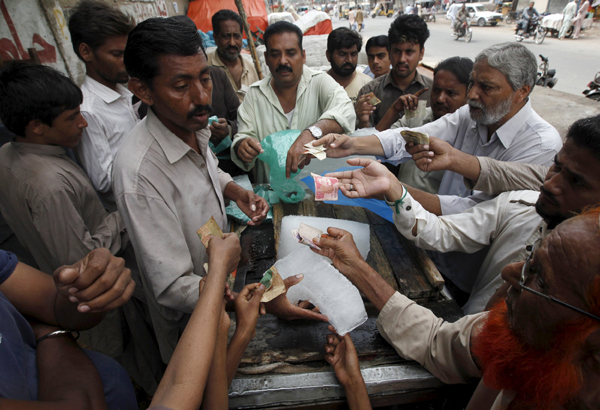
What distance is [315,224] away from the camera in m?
1.94

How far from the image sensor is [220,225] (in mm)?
1922

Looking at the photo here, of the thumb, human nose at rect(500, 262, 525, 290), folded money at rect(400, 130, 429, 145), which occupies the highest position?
folded money at rect(400, 130, 429, 145)

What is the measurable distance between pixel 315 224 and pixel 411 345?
0.89 metres

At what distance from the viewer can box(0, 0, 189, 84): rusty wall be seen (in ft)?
8.94

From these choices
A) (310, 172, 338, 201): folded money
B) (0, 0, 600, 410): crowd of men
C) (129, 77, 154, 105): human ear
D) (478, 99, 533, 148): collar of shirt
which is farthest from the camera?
(478, 99, 533, 148): collar of shirt

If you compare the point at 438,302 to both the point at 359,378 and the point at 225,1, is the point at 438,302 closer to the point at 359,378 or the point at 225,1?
the point at 359,378

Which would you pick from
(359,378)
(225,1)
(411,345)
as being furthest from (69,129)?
(225,1)

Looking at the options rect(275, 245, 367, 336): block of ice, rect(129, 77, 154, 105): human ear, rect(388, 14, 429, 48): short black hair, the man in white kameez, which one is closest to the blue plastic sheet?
rect(275, 245, 367, 336): block of ice

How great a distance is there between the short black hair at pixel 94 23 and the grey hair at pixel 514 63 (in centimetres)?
273

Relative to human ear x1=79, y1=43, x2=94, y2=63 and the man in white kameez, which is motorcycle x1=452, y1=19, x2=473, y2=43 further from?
human ear x1=79, y1=43, x2=94, y2=63

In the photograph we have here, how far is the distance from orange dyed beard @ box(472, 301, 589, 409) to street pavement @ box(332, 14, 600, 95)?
24.7 feet

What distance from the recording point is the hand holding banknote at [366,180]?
6.06ft

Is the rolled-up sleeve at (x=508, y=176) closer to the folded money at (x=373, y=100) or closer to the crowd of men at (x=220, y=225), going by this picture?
the crowd of men at (x=220, y=225)

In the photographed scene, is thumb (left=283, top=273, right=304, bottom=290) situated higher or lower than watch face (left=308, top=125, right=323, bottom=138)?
lower
